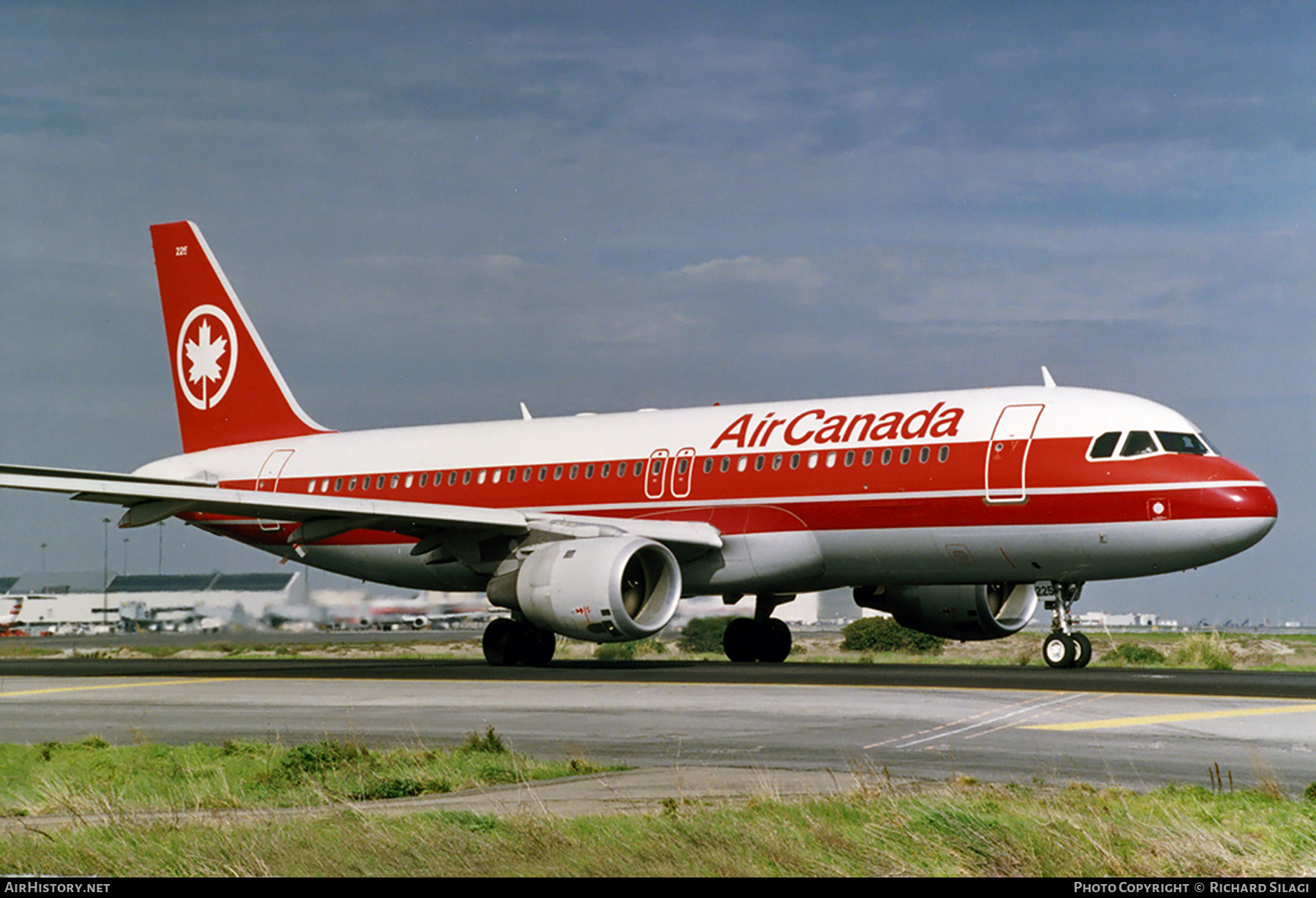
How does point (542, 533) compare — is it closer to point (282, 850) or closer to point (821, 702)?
point (821, 702)

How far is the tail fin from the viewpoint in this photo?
117ft

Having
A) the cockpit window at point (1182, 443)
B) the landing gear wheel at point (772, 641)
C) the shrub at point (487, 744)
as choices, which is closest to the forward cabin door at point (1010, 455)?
the cockpit window at point (1182, 443)

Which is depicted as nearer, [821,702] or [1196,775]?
[1196,775]

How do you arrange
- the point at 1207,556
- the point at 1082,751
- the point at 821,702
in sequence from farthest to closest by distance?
1. the point at 1207,556
2. the point at 821,702
3. the point at 1082,751

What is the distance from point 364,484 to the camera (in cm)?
3256

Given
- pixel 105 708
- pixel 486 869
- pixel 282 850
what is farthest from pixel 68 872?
pixel 105 708

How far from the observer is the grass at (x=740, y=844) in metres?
7.95

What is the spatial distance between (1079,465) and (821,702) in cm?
805

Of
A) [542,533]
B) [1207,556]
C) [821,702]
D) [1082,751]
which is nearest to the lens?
[1082,751]

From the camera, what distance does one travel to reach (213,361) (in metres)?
36.2

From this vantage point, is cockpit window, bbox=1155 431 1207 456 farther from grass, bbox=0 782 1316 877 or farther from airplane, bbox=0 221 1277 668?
grass, bbox=0 782 1316 877

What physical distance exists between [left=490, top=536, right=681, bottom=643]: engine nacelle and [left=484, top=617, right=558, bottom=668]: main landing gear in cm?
180

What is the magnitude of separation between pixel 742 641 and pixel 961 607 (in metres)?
4.38

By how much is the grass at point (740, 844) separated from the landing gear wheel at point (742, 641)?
67.4 ft
